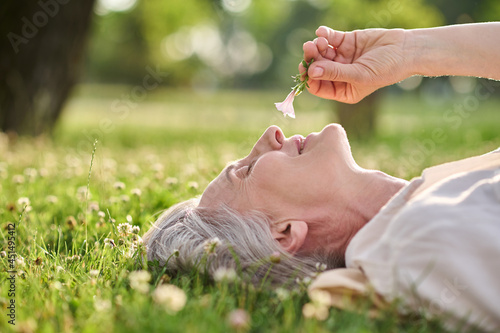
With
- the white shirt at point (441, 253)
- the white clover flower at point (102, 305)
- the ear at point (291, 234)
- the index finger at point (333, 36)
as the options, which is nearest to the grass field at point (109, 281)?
the white clover flower at point (102, 305)

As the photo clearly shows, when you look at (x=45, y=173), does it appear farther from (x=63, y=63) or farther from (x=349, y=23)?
(x=349, y=23)

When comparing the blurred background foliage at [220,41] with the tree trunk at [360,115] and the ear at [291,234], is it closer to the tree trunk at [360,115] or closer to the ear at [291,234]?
the tree trunk at [360,115]

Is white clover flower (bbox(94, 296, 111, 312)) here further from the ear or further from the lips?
the lips

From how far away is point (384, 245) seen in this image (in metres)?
2.23

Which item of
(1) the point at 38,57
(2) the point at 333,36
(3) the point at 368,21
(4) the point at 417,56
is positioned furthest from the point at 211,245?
(3) the point at 368,21

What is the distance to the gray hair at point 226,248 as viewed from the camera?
2.51 meters

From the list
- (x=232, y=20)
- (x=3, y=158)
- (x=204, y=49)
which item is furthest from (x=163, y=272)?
(x=232, y=20)

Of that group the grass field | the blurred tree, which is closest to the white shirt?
the grass field

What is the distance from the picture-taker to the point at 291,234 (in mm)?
2627

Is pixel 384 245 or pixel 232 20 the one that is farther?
pixel 232 20

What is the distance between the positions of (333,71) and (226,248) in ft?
3.76

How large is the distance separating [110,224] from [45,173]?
1.83m

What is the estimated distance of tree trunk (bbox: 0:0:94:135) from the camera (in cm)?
856

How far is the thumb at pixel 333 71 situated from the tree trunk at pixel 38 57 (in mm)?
6955
